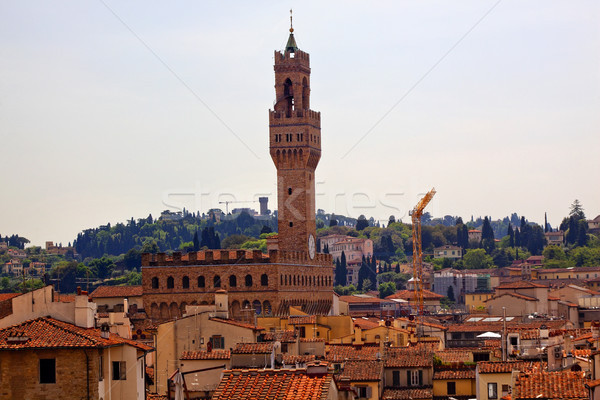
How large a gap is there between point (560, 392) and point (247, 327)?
25.3 metres

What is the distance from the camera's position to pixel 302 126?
11025 cm

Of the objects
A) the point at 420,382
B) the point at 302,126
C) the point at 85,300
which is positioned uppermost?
the point at 302,126

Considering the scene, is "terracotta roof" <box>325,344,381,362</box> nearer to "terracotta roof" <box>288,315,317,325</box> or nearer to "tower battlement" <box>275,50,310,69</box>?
"terracotta roof" <box>288,315,317,325</box>

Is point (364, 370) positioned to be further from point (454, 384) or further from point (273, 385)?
point (273, 385)

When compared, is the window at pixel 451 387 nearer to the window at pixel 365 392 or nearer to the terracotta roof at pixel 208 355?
the window at pixel 365 392

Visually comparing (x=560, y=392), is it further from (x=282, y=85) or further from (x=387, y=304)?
(x=387, y=304)

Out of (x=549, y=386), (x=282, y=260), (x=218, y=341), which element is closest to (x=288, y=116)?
(x=282, y=260)

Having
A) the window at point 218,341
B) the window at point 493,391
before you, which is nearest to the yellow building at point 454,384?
the window at point 493,391

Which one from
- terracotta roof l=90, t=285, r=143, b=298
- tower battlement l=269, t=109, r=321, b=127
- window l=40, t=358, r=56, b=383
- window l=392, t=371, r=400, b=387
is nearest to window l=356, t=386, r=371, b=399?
window l=392, t=371, r=400, b=387

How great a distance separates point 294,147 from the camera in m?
109

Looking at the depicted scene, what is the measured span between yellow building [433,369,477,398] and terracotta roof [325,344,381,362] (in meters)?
3.79

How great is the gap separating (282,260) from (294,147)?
9.30m

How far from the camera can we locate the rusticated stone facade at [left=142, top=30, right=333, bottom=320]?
103188 mm

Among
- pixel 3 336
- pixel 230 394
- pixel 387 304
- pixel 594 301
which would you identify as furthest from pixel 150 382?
pixel 387 304
